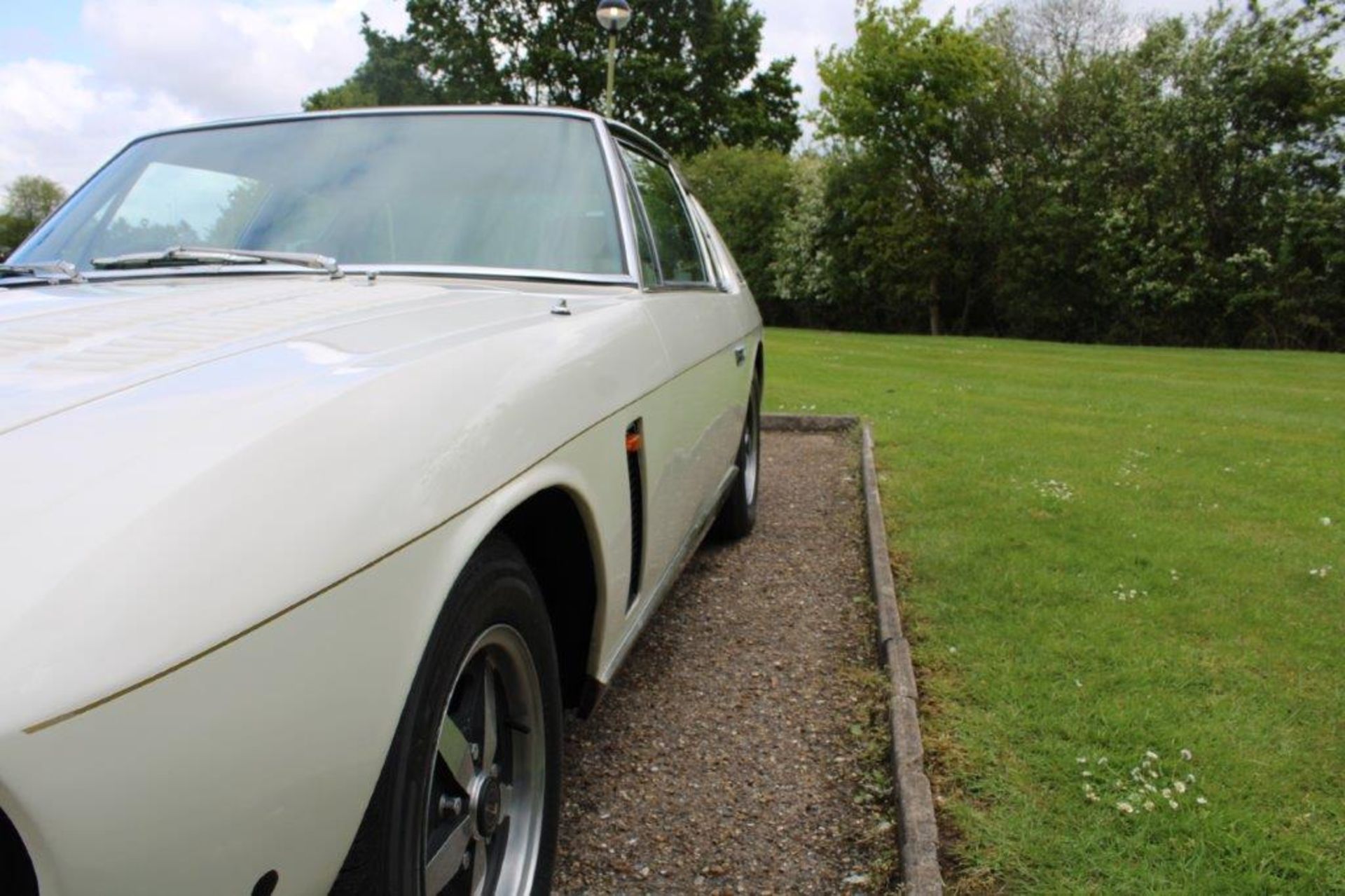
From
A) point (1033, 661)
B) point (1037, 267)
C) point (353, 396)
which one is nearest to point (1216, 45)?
point (1037, 267)

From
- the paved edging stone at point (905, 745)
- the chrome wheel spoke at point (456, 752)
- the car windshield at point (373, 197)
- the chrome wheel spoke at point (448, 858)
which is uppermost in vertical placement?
the car windshield at point (373, 197)

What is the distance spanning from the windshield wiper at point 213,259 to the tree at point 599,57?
30945 mm

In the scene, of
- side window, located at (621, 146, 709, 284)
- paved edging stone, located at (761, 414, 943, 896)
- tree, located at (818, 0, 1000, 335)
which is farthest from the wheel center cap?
tree, located at (818, 0, 1000, 335)

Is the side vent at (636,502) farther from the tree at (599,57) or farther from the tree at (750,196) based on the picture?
the tree at (599,57)

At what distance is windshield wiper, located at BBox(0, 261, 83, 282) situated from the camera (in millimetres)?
2447

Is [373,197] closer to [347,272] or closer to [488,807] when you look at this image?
[347,272]

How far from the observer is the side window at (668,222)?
3221 mm

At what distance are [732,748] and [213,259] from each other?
1880 mm

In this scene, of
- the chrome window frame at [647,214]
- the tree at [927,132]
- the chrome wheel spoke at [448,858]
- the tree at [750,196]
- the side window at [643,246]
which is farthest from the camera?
the tree at [750,196]

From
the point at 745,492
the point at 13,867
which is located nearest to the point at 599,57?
the point at 745,492

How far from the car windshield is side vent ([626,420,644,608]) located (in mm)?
582

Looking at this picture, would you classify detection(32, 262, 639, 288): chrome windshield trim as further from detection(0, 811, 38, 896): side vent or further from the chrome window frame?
detection(0, 811, 38, 896): side vent

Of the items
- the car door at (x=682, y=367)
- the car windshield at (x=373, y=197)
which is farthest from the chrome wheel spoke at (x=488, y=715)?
Answer: the car windshield at (x=373, y=197)

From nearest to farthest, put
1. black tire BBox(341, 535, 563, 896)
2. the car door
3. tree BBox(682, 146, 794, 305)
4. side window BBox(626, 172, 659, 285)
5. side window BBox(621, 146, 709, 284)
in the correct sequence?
black tire BBox(341, 535, 563, 896) < the car door < side window BBox(626, 172, 659, 285) < side window BBox(621, 146, 709, 284) < tree BBox(682, 146, 794, 305)
